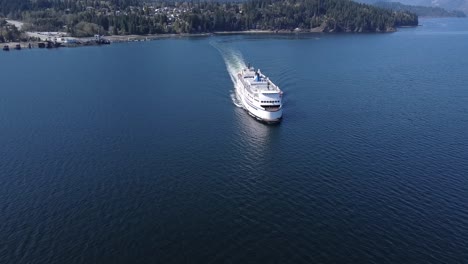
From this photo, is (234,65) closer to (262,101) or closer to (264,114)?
(262,101)

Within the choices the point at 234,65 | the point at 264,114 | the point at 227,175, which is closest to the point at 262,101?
the point at 264,114

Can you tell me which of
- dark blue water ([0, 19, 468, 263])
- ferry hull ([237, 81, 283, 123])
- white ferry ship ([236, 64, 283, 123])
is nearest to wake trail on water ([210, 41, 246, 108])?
dark blue water ([0, 19, 468, 263])

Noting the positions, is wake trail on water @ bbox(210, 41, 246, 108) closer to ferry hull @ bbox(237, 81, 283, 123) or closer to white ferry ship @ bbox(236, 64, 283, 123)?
white ferry ship @ bbox(236, 64, 283, 123)

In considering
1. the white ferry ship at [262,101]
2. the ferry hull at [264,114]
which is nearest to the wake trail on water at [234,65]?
the white ferry ship at [262,101]

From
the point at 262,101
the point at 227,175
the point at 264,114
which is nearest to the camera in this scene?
the point at 227,175

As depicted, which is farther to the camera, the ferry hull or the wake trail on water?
the wake trail on water

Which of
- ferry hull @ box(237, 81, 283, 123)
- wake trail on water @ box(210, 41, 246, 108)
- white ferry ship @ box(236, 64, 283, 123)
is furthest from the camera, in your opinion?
wake trail on water @ box(210, 41, 246, 108)

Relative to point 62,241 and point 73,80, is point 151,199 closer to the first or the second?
point 62,241

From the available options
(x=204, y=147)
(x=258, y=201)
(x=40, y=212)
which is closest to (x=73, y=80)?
(x=204, y=147)
